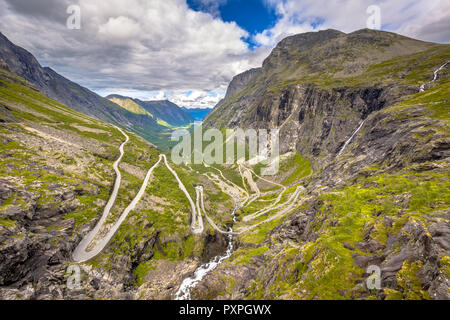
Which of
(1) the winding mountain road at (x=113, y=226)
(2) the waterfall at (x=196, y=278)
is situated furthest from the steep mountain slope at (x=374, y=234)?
(1) the winding mountain road at (x=113, y=226)

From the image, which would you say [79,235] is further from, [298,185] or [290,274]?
[298,185]

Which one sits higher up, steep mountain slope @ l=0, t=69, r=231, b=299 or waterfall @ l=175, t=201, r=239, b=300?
steep mountain slope @ l=0, t=69, r=231, b=299

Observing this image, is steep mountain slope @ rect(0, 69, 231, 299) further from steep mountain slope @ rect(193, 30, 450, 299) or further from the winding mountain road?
steep mountain slope @ rect(193, 30, 450, 299)

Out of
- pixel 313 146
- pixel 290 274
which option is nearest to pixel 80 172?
pixel 290 274

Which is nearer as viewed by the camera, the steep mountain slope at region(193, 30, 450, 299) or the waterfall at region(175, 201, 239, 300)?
the steep mountain slope at region(193, 30, 450, 299)

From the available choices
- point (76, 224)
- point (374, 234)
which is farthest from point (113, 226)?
point (374, 234)

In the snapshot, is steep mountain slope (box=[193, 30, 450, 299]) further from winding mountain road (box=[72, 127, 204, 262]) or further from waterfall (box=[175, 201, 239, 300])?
winding mountain road (box=[72, 127, 204, 262])

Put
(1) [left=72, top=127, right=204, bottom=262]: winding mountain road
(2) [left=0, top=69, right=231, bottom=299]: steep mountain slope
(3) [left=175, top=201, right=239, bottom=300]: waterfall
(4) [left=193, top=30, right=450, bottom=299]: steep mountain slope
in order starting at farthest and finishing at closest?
(3) [left=175, top=201, right=239, bottom=300]: waterfall → (1) [left=72, top=127, right=204, bottom=262]: winding mountain road → (2) [left=0, top=69, right=231, bottom=299]: steep mountain slope → (4) [left=193, top=30, right=450, bottom=299]: steep mountain slope

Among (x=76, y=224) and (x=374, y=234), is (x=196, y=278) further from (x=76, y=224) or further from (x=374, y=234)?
(x=374, y=234)

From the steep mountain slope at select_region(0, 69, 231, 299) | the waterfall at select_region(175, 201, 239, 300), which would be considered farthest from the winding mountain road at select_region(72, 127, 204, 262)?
the waterfall at select_region(175, 201, 239, 300)

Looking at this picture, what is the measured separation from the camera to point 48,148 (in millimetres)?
75500

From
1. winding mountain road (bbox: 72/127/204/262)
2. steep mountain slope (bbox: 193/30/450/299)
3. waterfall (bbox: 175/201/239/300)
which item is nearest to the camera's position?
steep mountain slope (bbox: 193/30/450/299)

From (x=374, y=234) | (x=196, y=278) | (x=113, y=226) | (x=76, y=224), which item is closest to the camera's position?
(x=374, y=234)
